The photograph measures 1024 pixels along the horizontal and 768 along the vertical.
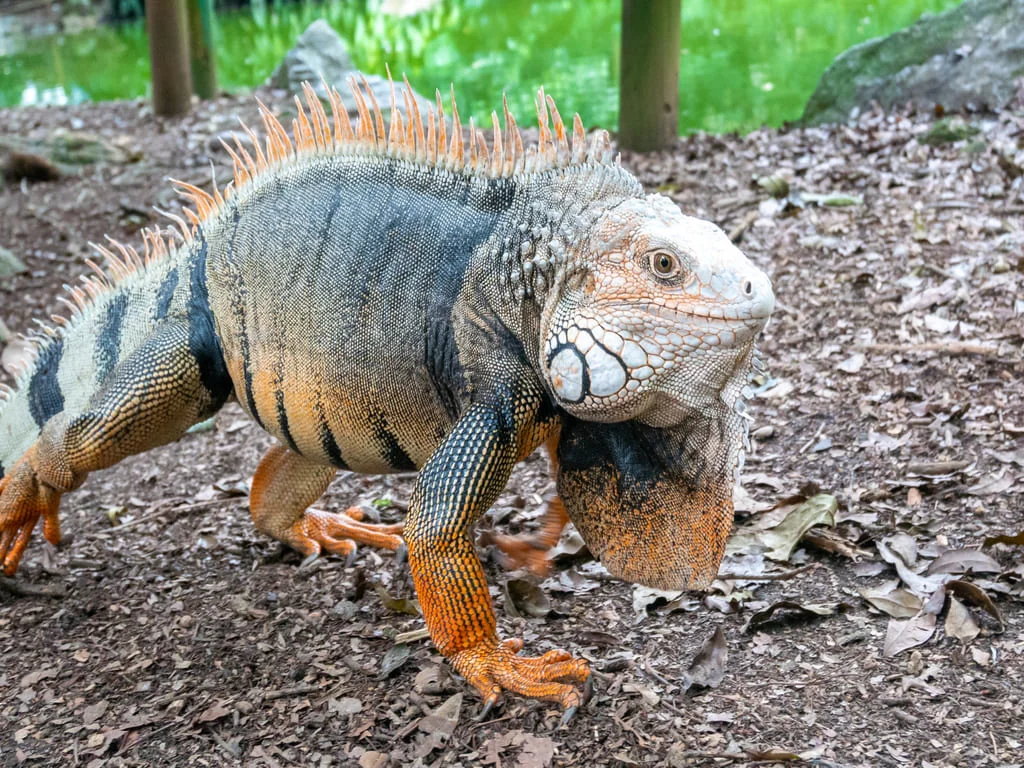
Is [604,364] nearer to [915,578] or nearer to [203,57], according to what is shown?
[915,578]

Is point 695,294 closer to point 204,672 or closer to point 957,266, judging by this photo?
point 204,672

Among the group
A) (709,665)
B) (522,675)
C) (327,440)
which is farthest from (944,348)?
(327,440)

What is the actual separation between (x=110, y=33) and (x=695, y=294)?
38.2 meters

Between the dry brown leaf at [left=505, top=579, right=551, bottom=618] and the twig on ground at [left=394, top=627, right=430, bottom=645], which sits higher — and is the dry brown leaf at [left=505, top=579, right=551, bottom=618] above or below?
above

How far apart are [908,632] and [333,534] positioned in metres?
3.35

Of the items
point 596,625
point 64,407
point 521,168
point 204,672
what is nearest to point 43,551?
point 64,407

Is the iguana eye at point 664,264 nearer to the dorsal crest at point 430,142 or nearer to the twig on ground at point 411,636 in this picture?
the dorsal crest at point 430,142

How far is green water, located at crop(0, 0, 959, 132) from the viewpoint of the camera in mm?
18203

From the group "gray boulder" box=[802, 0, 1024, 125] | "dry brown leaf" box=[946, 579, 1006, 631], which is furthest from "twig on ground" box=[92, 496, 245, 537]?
"gray boulder" box=[802, 0, 1024, 125]

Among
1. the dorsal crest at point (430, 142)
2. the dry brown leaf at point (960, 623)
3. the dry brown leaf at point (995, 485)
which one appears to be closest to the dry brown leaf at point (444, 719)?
the dry brown leaf at point (960, 623)

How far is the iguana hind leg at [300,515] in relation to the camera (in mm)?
6191

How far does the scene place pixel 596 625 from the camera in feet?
16.9

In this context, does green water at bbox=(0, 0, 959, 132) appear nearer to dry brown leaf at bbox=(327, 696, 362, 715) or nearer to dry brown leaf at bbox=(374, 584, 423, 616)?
dry brown leaf at bbox=(374, 584, 423, 616)

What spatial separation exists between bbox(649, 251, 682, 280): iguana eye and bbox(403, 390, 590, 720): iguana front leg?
779 mm
